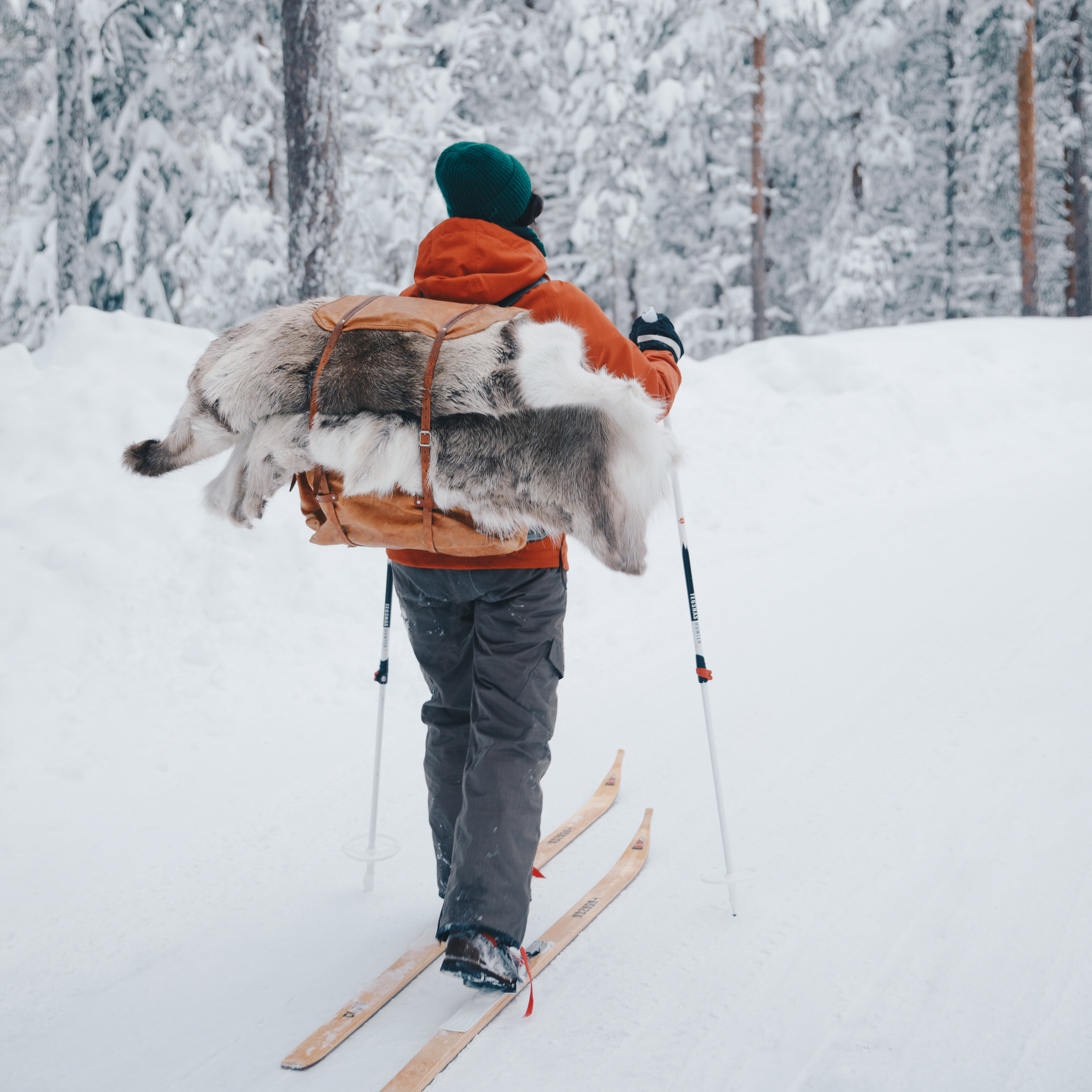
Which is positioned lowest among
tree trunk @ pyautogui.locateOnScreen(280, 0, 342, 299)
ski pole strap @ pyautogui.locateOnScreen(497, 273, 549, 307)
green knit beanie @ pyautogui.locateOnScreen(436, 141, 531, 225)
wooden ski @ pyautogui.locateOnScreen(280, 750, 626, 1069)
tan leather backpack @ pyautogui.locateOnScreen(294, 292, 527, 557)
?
wooden ski @ pyautogui.locateOnScreen(280, 750, 626, 1069)

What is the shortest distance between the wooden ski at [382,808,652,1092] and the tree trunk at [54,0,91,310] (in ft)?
29.5

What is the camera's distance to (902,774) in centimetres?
351

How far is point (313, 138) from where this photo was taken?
271 inches

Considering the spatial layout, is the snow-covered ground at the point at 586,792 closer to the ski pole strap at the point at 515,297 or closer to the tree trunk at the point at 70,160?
the ski pole strap at the point at 515,297

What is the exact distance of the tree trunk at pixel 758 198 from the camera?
16.5 meters

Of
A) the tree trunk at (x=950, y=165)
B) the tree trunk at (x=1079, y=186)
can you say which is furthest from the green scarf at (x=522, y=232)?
the tree trunk at (x=950, y=165)

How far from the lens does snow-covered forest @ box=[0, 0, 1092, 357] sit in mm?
13922

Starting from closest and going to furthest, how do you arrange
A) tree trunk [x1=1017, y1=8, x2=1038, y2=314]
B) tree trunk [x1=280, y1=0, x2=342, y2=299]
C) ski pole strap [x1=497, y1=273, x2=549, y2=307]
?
ski pole strap [x1=497, y1=273, x2=549, y2=307]
tree trunk [x1=280, y1=0, x2=342, y2=299]
tree trunk [x1=1017, y1=8, x2=1038, y2=314]

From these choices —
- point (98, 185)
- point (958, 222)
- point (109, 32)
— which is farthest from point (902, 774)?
point (958, 222)

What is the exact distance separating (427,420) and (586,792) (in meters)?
2.04

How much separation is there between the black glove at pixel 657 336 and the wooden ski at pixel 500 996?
170 centimetres

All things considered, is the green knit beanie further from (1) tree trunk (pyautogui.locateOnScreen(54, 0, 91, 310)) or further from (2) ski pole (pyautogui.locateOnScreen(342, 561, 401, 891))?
(1) tree trunk (pyautogui.locateOnScreen(54, 0, 91, 310))

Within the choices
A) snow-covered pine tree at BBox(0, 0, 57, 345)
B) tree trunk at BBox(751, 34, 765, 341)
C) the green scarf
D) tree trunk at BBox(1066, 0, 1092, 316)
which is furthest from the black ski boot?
tree trunk at BBox(1066, 0, 1092, 316)

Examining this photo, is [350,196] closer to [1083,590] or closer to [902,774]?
[1083,590]
